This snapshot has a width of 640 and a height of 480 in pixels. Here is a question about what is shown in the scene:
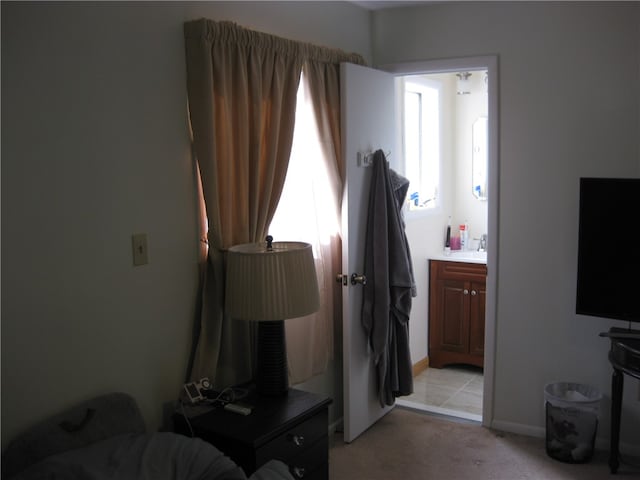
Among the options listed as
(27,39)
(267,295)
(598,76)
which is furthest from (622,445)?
(27,39)

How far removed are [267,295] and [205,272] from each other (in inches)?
13.2

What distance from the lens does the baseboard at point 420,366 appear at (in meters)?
4.49

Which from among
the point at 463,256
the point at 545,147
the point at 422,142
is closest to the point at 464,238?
the point at 463,256

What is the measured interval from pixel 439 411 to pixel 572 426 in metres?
0.89

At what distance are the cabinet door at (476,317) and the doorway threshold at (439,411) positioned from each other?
0.71 m

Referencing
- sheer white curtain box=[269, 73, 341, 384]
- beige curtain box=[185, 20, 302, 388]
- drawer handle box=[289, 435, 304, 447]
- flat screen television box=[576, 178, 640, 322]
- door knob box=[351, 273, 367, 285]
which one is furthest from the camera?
door knob box=[351, 273, 367, 285]

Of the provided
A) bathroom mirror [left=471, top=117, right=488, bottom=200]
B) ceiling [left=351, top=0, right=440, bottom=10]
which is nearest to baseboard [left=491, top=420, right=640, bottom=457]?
bathroom mirror [left=471, top=117, right=488, bottom=200]

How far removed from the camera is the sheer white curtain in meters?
2.95

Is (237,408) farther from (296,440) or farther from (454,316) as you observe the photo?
(454,316)

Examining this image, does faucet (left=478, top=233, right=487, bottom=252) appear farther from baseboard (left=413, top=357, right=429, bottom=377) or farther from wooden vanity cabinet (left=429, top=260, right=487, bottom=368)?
baseboard (left=413, top=357, right=429, bottom=377)

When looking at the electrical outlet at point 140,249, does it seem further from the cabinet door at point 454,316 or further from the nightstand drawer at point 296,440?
the cabinet door at point 454,316

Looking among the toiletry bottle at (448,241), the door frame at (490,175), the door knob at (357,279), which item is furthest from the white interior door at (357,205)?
the toiletry bottle at (448,241)

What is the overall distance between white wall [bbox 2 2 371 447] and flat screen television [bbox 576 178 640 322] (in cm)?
186

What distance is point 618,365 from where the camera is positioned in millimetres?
2807
